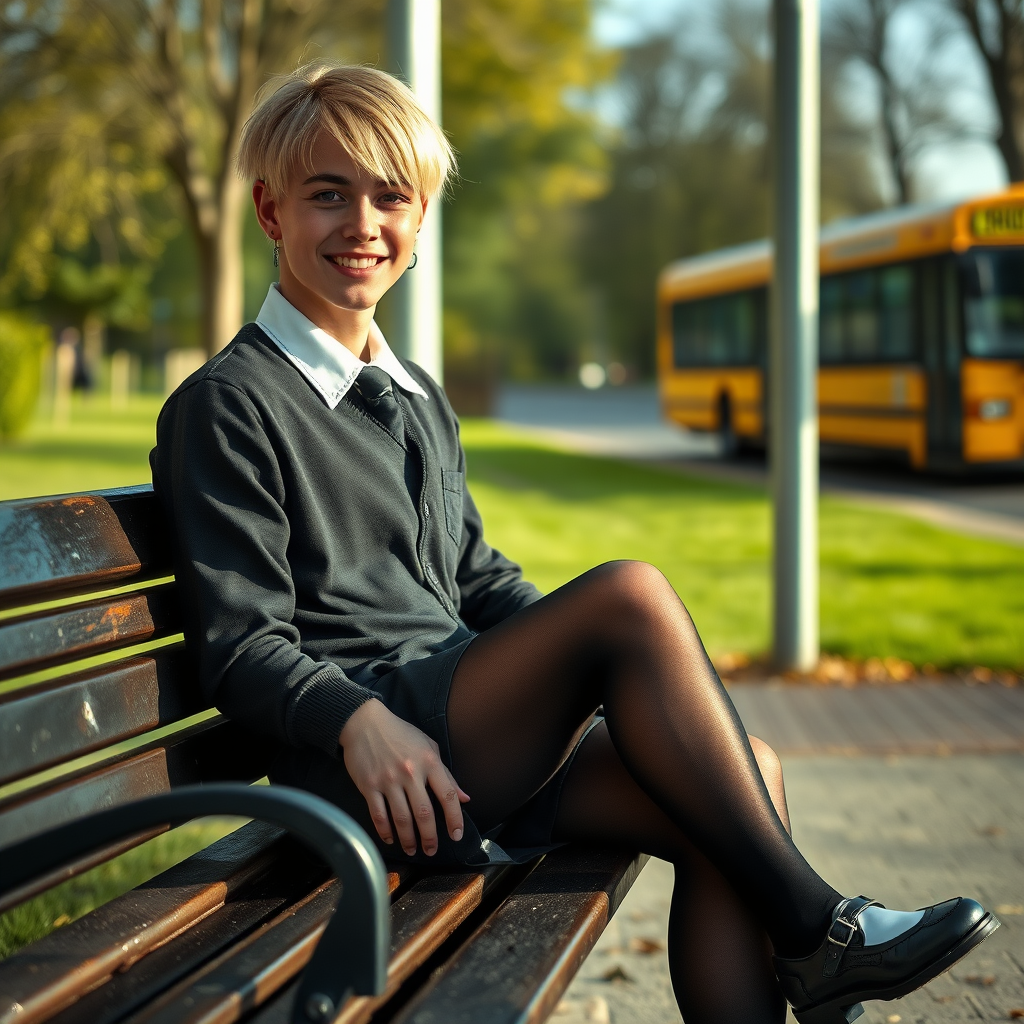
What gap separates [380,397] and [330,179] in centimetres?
37

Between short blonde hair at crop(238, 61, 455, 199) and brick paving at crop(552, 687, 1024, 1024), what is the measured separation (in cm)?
177

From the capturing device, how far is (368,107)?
230cm

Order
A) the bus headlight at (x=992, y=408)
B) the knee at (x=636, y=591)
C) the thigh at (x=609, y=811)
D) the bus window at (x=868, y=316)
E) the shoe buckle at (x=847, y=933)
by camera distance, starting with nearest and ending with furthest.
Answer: the shoe buckle at (x=847, y=933)
the knee at (x=636, y=591)
the thigh at (x=609, y=811)
the bus headlight at (x=992, y=408)
the bus window at (x=868, y=316)

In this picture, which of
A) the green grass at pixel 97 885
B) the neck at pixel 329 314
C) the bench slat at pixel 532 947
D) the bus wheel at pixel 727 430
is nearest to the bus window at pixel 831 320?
the bus wheel at pixel 727 430

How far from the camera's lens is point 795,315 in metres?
5.83

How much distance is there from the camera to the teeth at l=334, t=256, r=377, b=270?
2.40 m

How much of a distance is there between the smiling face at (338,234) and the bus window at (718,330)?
16.8 m

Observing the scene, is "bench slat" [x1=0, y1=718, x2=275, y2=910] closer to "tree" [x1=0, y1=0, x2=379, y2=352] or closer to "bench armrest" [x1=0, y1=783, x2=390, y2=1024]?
"bench armrest" [x1=0, y1=783, x2=390, y2=1024]

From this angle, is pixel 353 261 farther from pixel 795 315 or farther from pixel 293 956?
pixel 795 315

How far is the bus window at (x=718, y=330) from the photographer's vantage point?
19.0 metres

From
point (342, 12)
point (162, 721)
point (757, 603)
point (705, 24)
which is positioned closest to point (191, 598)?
point (162, 721)

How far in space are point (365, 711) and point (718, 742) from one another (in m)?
0.52

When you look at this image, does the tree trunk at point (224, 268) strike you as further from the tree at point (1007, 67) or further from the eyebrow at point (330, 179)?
the eyebrow at point (330, 179)

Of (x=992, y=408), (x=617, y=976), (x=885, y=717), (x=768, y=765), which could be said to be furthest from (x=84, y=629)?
(x=992, y=408)
